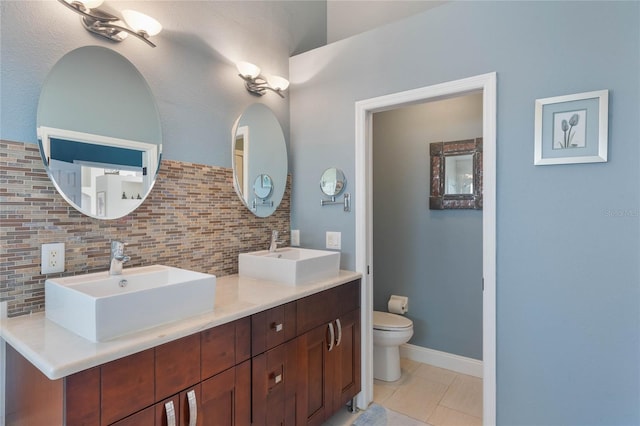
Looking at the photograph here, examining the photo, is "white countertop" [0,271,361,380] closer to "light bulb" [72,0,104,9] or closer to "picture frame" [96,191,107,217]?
"picture frame" [96,191,107,217]

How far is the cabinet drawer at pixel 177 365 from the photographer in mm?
1104

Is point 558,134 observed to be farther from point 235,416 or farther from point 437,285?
point 235,416

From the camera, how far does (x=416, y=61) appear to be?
1.98 metres

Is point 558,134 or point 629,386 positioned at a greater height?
point 558,134

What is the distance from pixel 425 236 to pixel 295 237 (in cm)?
116

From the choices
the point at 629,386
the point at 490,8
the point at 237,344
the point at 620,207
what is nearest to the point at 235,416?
the point at 237,344

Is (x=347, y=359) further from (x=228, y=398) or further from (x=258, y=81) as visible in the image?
(x=258, y=81)

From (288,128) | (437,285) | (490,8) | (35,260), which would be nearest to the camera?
(35,260)

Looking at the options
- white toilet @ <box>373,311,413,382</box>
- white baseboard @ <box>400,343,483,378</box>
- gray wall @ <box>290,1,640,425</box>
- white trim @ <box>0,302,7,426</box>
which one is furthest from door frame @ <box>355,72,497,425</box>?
white trim @ <box>0,302,7,426</box>

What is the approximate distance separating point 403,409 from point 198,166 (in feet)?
6.52

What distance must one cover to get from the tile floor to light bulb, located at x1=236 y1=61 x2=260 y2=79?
218 centimetres

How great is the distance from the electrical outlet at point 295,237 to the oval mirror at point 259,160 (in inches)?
9.8

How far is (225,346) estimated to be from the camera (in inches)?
51.4

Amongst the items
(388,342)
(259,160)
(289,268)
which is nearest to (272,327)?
(289,268)
